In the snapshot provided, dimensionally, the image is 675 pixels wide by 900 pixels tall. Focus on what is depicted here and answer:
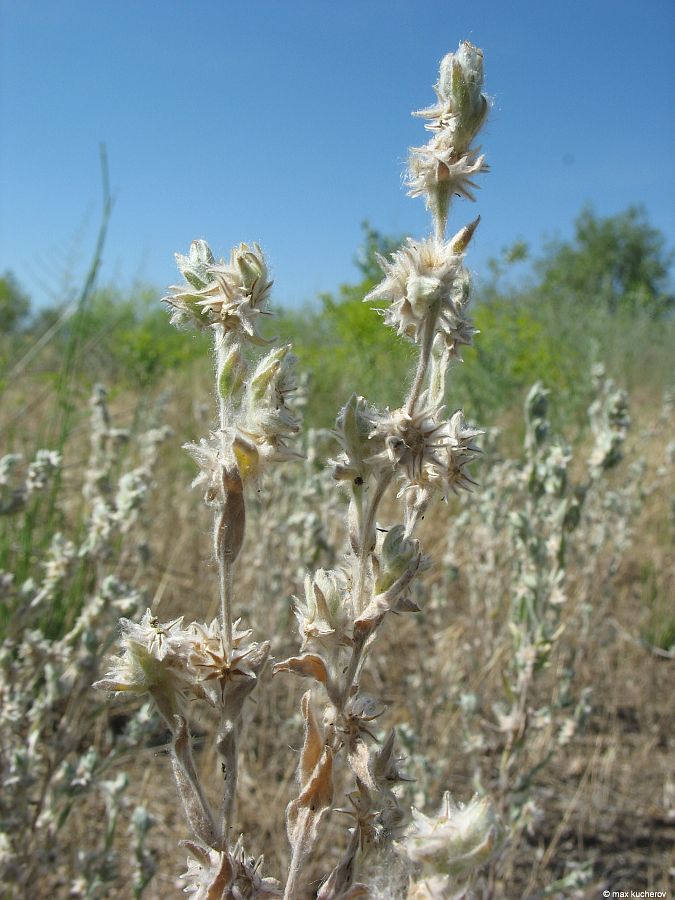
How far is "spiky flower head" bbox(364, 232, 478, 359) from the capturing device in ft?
2.28

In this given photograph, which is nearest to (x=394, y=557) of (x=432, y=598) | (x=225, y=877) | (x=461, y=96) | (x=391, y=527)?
(x=391, y=527)

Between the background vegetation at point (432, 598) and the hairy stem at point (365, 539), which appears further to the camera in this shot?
the background vegetation at point (432, 598)

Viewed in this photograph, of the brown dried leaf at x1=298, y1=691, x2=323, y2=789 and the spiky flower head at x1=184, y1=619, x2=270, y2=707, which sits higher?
the spiky flower head at x1=184, y1=619, x2=270, y2=707

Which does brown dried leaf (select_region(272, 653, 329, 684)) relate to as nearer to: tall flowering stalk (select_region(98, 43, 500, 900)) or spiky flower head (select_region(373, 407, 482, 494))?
tall flowering stalk (select_region(98, 43, 500, 900))

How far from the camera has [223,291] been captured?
0.73m

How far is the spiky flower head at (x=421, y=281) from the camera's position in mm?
694

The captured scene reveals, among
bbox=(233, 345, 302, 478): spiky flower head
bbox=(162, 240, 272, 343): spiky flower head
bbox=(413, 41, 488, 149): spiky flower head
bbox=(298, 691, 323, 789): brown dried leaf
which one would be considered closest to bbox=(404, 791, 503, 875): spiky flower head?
bbox=(298, 691, 323, 789): brown dried leaf

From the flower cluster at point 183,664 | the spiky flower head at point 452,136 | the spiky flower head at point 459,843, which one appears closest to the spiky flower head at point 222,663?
the flower cluster at point 183,664

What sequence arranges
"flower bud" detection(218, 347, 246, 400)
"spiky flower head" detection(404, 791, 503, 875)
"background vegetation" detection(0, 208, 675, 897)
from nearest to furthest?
"spiky flower head" detection(404, 791, 503, 875), "flower bud" detection(218, 347, 246, 400), "background vegetation" detection(0, 208, 675, 897)

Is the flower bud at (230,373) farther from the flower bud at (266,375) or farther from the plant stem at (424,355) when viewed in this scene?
the plant stem at (424,355)

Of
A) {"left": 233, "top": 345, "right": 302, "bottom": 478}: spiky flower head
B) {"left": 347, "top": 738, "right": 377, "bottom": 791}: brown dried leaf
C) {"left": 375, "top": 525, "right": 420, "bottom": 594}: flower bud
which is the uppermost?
{"left": 233, "top": 345, "right": 302, "bottom": 478}: spiky flower head

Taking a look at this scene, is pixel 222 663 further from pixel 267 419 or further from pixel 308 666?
pixel 267 419

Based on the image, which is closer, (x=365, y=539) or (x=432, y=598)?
(x=365, y=539)

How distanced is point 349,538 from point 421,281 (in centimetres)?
29
